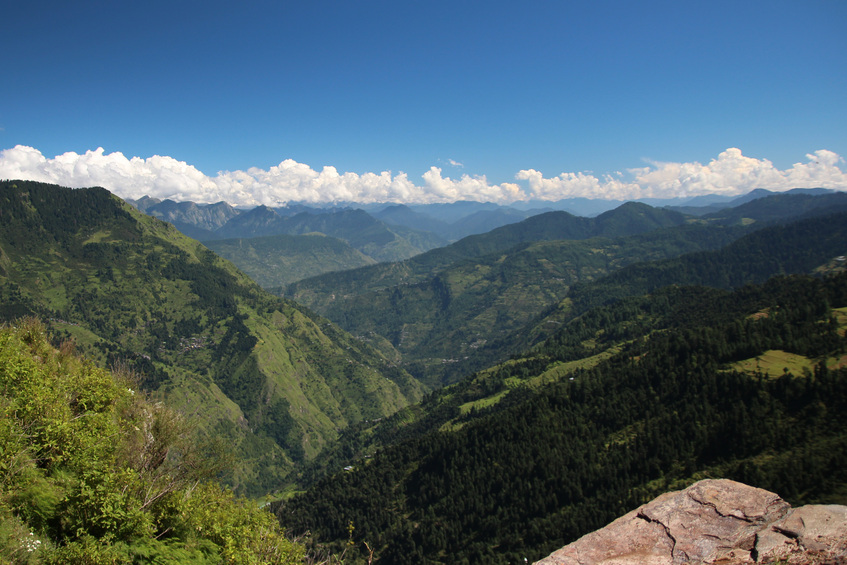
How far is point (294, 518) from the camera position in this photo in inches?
6147

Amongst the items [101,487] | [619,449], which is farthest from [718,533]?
[619,449]

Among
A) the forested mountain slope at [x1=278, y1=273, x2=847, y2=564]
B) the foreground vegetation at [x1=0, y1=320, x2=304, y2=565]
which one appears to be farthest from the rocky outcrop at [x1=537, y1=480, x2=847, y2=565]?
the forested mountain slope at [x1=278, y1=273, x2=847, y2=564]

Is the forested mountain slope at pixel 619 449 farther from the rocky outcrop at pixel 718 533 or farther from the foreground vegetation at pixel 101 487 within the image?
the foreground vegetation at pixel 101 487

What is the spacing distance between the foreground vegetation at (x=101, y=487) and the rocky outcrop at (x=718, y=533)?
22144 mm

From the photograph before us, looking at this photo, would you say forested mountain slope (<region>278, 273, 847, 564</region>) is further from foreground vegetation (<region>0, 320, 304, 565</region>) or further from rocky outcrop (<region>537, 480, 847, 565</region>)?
foreground vegetation (<region>0, 320, 304, 565</region>)

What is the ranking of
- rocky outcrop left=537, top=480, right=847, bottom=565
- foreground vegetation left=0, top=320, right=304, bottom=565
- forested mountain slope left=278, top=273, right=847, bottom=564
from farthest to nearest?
forested mountain slope left=278, top=273, right=847, bottom=564
foreground vegetation left=0, top=320, right=304, bottom=565
rocky outcrop left=537, top=480, right=847, bottom=565

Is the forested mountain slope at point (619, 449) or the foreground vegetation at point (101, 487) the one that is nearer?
the foreground vegetation at point (101, 487)

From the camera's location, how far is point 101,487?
20734mm

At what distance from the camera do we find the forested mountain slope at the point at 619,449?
322 ft

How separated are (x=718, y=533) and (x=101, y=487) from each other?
33694 millimetres

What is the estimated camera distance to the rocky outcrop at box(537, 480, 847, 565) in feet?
57.1

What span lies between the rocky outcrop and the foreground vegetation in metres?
22.1

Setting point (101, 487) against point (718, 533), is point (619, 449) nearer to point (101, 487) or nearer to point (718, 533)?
point (718, 533)

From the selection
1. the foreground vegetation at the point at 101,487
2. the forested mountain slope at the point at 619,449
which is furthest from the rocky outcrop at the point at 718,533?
the forested mountain slope at the point at 619,449
